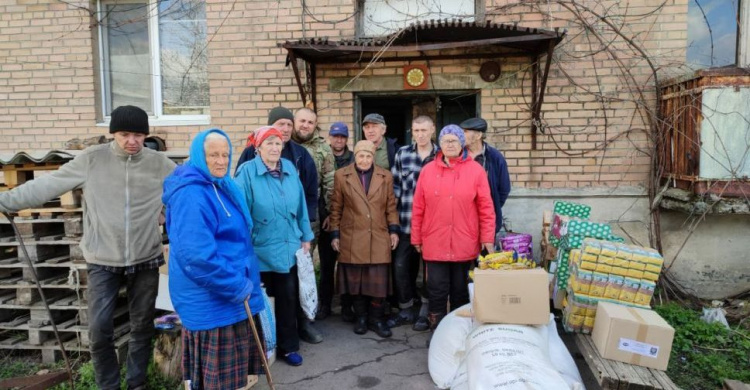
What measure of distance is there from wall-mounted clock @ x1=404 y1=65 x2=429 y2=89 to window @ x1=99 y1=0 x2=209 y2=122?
2504 millimetres

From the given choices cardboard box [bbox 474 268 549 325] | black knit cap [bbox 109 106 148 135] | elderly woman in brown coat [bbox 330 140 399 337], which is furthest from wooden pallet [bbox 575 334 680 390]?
black knit cap [bbox 109 106 148 135]

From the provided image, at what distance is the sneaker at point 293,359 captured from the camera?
360 cm

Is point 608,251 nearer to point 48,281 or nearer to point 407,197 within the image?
point 407,197

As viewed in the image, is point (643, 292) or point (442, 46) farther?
point (442, 46)

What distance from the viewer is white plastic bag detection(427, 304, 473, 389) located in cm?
329

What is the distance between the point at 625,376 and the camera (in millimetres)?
2764

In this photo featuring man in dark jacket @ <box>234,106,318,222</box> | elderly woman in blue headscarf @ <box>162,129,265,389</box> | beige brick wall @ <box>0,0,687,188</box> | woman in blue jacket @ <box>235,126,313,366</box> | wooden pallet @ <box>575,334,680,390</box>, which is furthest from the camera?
beige brick wall @ <box>0,0,687,188</box>

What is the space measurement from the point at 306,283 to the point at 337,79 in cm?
269

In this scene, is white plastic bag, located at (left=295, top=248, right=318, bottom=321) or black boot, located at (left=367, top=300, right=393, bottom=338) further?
black boot, located at (left=367, top=300, right=393, bottom=338)

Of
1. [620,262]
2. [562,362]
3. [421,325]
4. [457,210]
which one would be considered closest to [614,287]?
[620,262]

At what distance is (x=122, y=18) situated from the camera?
18.8 feet

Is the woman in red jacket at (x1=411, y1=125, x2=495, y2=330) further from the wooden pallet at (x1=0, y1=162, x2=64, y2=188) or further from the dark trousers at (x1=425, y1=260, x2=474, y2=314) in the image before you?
the wooden pallet at (x1=0, y1=162, x2=64, y2=188)

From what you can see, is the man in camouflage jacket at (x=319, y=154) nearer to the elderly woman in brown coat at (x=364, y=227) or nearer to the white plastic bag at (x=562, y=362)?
the elderly woman in brown coat at (x=364, y=227)

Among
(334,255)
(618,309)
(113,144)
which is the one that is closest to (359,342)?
(334,255)
